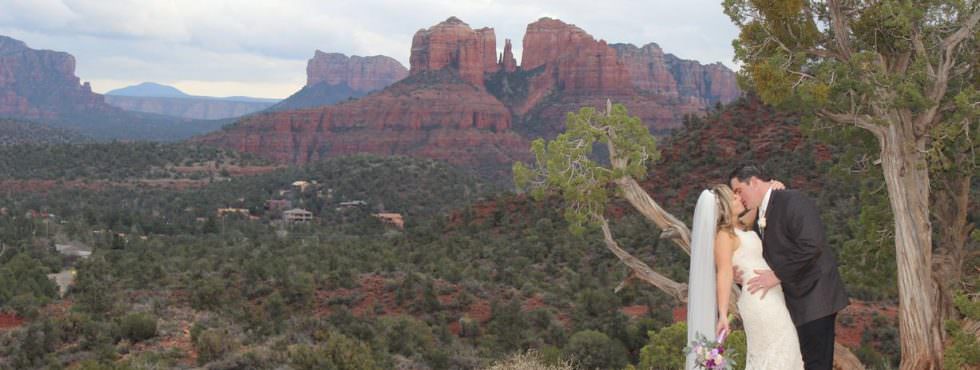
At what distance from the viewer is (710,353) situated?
5.45 meters

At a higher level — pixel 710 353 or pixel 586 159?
pixel 586 159

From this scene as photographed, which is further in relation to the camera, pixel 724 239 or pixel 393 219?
pixel 393 219

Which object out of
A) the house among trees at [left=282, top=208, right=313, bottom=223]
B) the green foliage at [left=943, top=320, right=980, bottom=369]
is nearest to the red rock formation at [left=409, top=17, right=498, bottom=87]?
the house among trees at [left=282, top=208, right=313, bottom=223]

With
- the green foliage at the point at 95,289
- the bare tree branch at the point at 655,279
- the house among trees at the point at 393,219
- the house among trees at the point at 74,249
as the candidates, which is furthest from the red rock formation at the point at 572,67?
the bare tree branch at the point at 655,279

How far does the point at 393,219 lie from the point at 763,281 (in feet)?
180

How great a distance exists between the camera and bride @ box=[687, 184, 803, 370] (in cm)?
Answer: 535

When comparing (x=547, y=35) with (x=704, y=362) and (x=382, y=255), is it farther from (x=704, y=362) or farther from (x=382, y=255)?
(x=704, y=362)

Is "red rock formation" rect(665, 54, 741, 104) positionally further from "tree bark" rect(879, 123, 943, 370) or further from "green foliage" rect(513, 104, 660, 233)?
"tree bark" rect(879, 123, 943, 370)

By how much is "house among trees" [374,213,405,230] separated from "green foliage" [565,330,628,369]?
121 ft

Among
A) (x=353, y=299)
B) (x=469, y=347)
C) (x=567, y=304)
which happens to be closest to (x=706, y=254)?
(x=469, y=347)

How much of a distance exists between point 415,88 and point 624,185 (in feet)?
428

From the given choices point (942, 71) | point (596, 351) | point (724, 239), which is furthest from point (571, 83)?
point (724, 239)

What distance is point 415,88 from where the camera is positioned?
459 feet

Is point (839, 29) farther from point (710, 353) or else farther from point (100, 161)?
point (100, 161)
